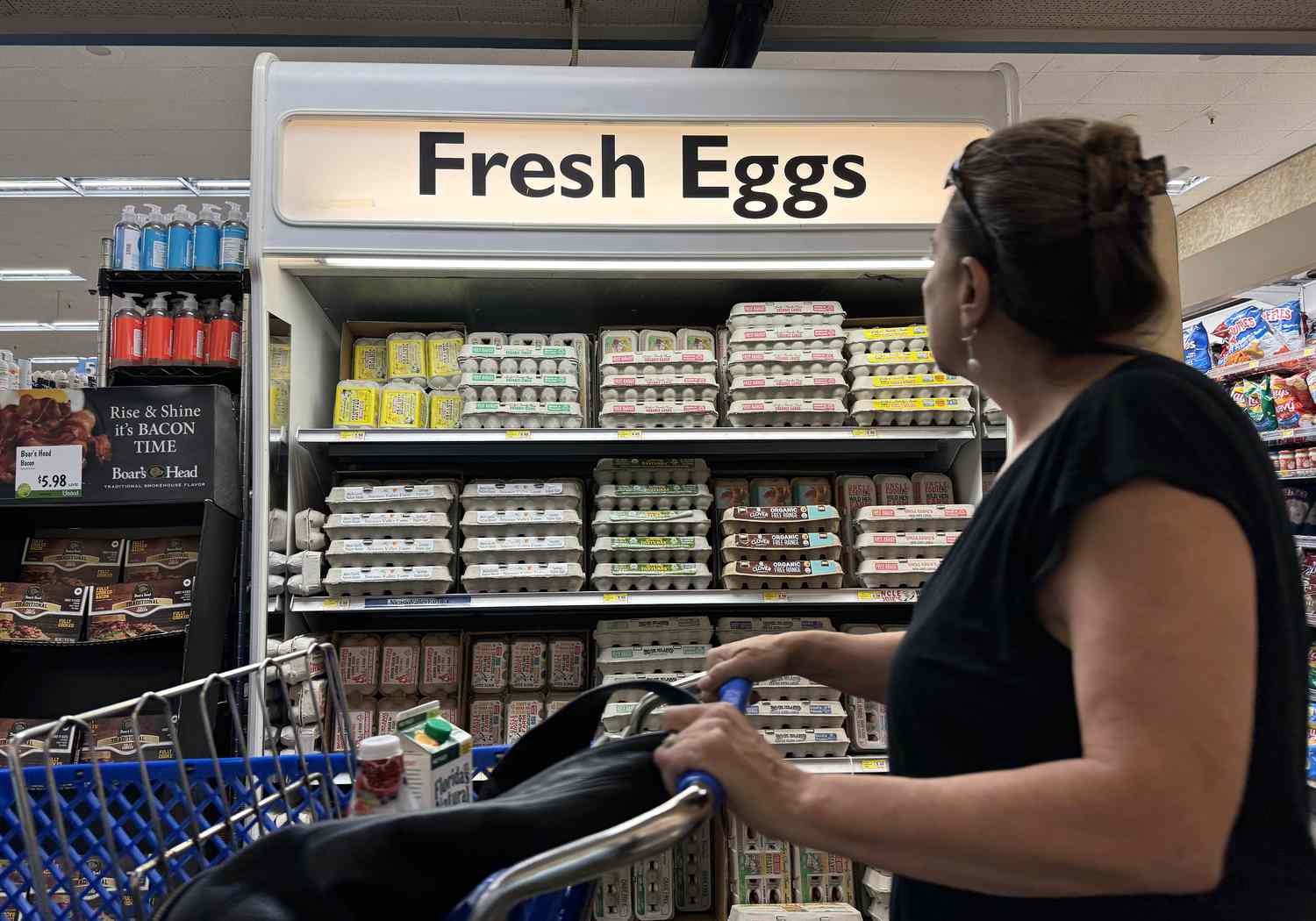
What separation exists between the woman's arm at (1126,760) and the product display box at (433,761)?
1.88 ft

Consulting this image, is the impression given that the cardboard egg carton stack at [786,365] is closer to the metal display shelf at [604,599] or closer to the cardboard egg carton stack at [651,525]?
the cardboard egg carton stack at [651,525]

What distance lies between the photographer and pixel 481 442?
2951 mm

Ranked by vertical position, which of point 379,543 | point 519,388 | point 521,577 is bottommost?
point 521,577

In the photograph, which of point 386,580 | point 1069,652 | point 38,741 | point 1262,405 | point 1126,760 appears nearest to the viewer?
point 1126,760

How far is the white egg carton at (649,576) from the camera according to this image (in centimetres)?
288

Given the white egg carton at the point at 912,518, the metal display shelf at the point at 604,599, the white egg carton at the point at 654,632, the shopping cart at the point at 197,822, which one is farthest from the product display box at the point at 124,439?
the white egg carton at the point at 912,518

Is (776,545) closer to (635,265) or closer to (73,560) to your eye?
(635,265)

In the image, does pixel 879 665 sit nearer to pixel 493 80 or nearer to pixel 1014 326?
pixel 1014 326

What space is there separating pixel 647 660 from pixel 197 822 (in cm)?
167

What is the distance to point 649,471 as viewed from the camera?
3066 millimetres

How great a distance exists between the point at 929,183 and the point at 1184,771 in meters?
2.56

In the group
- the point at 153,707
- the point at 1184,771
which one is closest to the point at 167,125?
the point at 153,707

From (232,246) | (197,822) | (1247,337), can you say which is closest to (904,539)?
(197,822)

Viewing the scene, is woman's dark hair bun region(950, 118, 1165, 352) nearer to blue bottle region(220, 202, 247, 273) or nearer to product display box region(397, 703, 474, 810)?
product display box region(397, 703, 474, 810)
